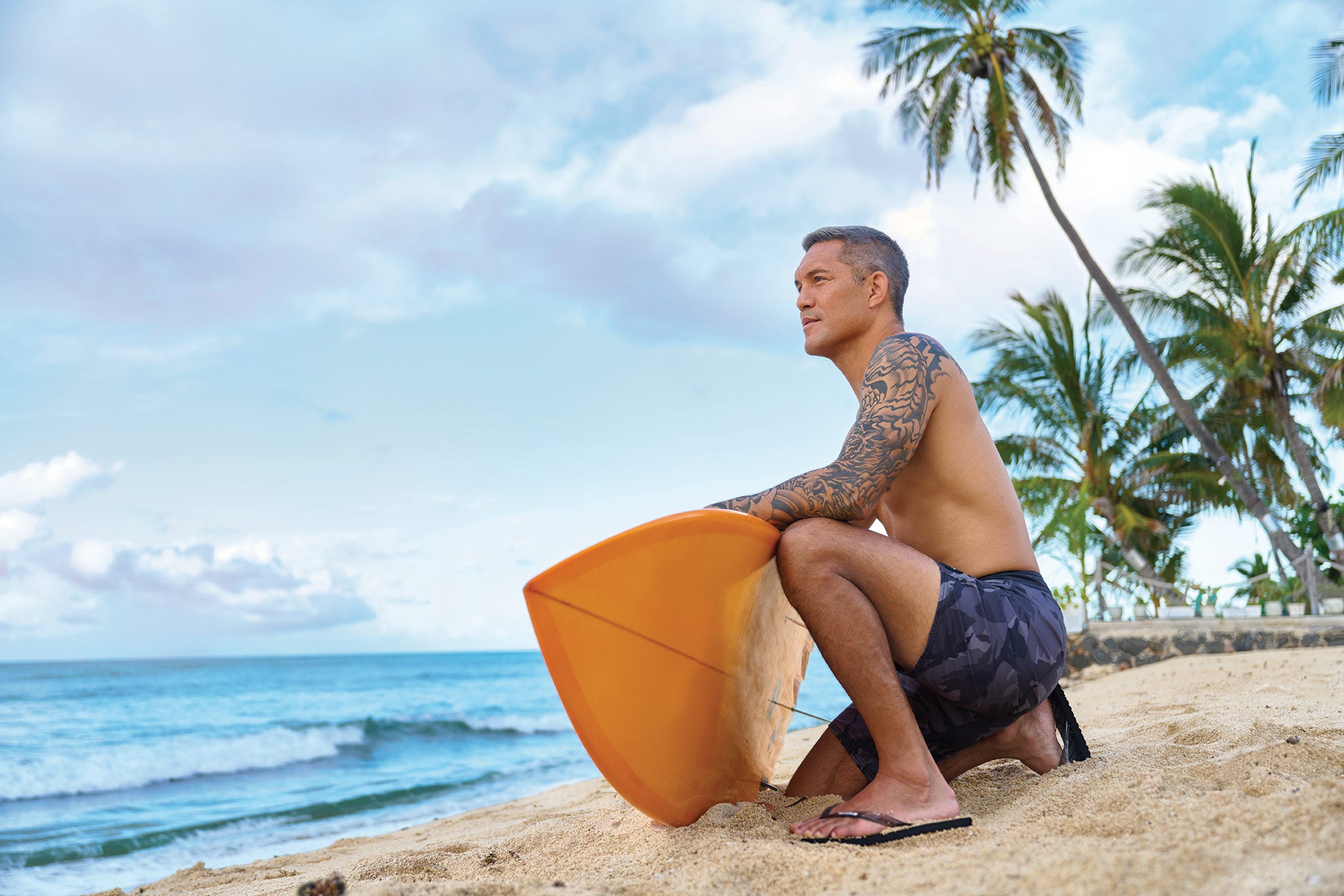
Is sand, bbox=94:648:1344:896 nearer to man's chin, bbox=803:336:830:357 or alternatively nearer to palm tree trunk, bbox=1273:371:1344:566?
man's chin, bbox=803:336:830:357

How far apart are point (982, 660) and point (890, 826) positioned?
424 mm

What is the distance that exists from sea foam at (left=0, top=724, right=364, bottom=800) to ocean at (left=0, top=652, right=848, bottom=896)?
1.2 inches

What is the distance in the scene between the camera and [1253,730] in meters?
2.35

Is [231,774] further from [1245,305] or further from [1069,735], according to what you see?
[1245,305]

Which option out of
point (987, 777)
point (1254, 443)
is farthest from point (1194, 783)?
point (1254, 443)

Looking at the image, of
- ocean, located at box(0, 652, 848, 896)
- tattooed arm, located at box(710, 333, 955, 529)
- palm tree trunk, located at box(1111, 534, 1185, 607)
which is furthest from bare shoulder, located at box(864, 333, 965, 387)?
palm tree trunk, located at box(1111, 534, 1185, 607)

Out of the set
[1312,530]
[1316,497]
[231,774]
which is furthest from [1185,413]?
[231,774]

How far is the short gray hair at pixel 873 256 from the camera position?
2.27m

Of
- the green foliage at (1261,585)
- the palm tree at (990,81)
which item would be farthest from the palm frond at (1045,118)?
the green foliage at (1261,585)

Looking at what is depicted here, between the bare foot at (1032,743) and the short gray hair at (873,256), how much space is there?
3.66ft

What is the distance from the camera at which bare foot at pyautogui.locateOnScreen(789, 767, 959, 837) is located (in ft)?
5.57

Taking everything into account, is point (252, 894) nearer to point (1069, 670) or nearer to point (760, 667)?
point (760, 667)

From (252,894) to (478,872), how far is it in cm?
92

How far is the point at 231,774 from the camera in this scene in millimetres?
8219
